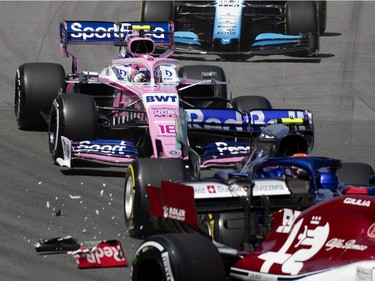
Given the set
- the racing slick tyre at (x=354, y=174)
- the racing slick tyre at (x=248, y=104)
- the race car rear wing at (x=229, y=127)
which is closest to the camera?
the racing slick tyre at (x=354, y=174)

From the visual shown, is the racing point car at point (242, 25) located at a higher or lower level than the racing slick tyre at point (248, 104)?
higher

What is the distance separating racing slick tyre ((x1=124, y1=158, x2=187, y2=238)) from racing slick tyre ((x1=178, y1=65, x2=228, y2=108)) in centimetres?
429

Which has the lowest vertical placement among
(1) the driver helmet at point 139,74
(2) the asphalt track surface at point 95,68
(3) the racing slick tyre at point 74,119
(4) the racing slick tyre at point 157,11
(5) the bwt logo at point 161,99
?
Result: (2) the asphalt track surface at point 95,68

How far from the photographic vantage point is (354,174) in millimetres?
11539

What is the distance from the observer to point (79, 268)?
10.2 meters

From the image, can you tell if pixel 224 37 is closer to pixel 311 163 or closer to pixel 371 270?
pixel 311 163

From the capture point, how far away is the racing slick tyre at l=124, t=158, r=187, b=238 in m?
11.1

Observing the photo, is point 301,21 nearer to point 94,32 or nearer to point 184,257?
point 94,32

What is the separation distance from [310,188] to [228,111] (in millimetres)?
4662

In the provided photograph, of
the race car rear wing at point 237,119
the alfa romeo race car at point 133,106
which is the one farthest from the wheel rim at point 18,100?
the race car rear wing at point 237,119

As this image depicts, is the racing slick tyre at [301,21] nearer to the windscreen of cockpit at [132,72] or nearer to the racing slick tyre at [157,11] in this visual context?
the racing slick tyre at [157,11]

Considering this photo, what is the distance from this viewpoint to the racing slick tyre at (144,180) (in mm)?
11102

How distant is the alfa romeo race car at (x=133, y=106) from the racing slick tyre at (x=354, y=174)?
1.84m

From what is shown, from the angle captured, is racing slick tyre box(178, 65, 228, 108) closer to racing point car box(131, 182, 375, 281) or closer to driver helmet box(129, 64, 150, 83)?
driver helmet box(129, 64, 150, 83)
